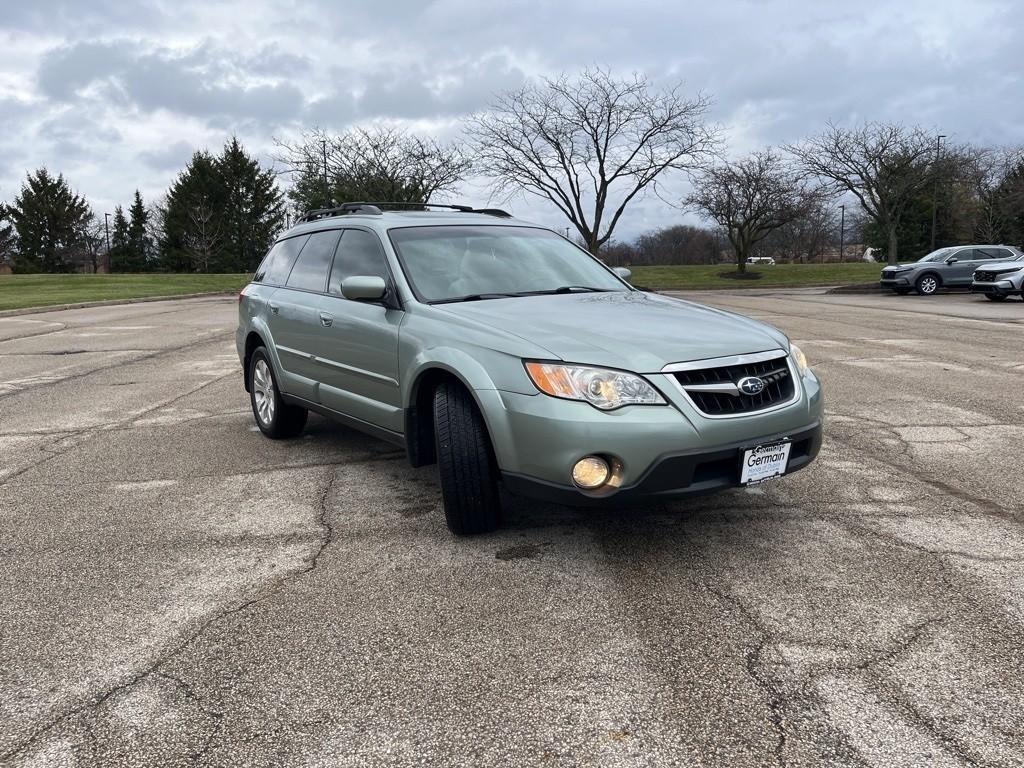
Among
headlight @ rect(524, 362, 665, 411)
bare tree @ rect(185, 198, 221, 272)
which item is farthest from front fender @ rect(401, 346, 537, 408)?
bare tree @ rect(185, 198, 221, 272)

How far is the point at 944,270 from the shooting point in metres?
25.5

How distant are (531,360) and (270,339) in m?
3.01

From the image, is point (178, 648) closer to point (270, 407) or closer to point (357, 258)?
point (357, 258)

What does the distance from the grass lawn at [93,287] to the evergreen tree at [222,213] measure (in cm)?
2192

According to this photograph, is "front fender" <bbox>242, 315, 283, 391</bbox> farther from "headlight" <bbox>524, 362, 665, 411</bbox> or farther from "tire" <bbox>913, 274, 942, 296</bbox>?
"tire" <bbox>913, 274, 942, 296</bbox>

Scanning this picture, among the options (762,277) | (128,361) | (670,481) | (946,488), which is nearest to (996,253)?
(762,277)

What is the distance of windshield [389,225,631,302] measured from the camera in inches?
175

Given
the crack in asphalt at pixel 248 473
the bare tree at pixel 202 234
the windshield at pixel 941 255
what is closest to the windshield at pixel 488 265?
the crack in asphalt at pixel 248 473

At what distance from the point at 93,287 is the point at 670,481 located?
35.4m

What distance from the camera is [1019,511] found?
417 centimetres

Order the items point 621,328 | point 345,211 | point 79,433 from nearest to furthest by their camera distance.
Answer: point 621,328 < point 345,211 < point 79,433

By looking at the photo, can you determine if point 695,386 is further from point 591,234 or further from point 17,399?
point 591,234

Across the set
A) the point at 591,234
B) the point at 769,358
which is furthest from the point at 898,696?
the point at 591,234

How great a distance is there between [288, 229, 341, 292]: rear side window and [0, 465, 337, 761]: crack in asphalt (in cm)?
175
